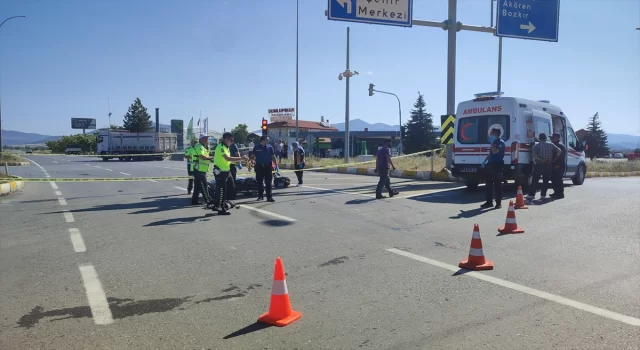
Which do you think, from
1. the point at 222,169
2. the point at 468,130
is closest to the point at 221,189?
the point at 222,169

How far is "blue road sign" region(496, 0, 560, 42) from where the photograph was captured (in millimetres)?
17047

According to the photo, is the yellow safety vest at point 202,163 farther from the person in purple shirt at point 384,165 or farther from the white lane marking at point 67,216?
the person in purple shirt at point 384,165

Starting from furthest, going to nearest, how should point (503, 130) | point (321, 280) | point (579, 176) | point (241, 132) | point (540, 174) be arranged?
point (241, 132), point (579, 176), point (503, 130), point (540, 174), point (321, 280)

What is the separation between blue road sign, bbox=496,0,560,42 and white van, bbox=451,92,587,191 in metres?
3.83

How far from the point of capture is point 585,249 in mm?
6969

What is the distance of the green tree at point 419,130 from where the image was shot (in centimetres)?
6065

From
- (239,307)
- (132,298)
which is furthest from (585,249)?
(132,298)

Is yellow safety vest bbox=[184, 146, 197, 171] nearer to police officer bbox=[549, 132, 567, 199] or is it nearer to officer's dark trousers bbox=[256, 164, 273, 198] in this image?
officer's dark trousers bbox=[256, 164, 273, 198]

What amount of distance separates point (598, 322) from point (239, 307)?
3162mm

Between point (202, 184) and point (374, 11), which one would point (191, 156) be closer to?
point (202, 184)

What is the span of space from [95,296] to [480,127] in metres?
11.4

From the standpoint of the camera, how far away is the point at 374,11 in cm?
1555

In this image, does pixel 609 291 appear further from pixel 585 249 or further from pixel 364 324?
pixel 364 324

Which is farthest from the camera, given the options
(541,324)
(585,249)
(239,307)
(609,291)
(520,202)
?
(520,202)
